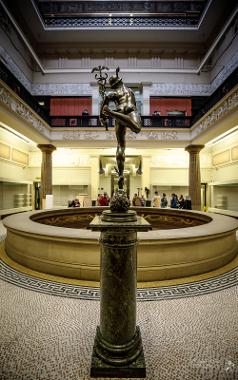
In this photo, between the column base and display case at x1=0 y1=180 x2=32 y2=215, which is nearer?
the column base

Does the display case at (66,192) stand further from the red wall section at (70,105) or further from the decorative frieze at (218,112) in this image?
the decorative frieze at (218,112)

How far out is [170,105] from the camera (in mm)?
15133

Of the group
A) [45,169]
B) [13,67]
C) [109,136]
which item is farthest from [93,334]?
[13,67]

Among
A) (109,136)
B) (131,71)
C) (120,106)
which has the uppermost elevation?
(131,71)

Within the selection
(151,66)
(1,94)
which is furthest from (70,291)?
(151,66)

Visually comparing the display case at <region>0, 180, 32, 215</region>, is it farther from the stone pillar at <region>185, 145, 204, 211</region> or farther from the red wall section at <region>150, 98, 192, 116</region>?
the red wall section at <region>150, 98, 192, 116</region>

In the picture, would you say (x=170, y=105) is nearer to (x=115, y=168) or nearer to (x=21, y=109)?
(x=21, y=109)

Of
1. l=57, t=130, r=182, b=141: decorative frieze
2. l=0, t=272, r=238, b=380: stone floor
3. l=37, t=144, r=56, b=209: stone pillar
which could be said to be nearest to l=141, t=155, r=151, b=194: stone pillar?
l=57, t=130, r=182, b=141: decorative frieze

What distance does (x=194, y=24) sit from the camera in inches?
566

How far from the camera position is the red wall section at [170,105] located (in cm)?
1507

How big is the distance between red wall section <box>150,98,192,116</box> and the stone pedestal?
15069 millimetres

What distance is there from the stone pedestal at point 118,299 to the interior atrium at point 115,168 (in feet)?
0.55

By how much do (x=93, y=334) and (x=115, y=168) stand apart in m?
1.69

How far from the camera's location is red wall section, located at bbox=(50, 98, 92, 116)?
50.0 ft
